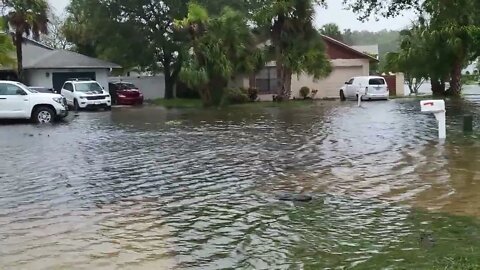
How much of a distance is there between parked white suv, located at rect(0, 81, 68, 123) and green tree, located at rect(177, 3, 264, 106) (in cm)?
878

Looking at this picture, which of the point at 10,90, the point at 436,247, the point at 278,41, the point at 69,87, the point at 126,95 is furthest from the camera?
the point at 126,95

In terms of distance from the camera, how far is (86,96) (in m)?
34.5

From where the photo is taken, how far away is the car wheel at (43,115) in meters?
25.6

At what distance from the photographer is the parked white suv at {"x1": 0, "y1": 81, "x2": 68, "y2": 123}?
82.3 feet

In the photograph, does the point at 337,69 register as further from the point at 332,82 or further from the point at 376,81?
the point at 376,81

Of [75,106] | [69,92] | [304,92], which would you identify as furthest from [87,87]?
[304,92]

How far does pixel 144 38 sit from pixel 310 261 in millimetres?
37277

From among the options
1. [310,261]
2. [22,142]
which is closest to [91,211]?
[310,261]

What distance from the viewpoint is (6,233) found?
7.84 meters

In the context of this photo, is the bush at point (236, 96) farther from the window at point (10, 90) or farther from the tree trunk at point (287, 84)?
the window at point (10, 90)

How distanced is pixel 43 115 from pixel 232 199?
58.6 feet

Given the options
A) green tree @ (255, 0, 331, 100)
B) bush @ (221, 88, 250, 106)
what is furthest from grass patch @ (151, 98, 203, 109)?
green tree @ (255, 0, 331, 100)

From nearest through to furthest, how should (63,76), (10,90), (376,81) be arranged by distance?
1. (10,90)
2. (376,81)
3. (63,76)

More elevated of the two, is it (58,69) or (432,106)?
(58,69)
